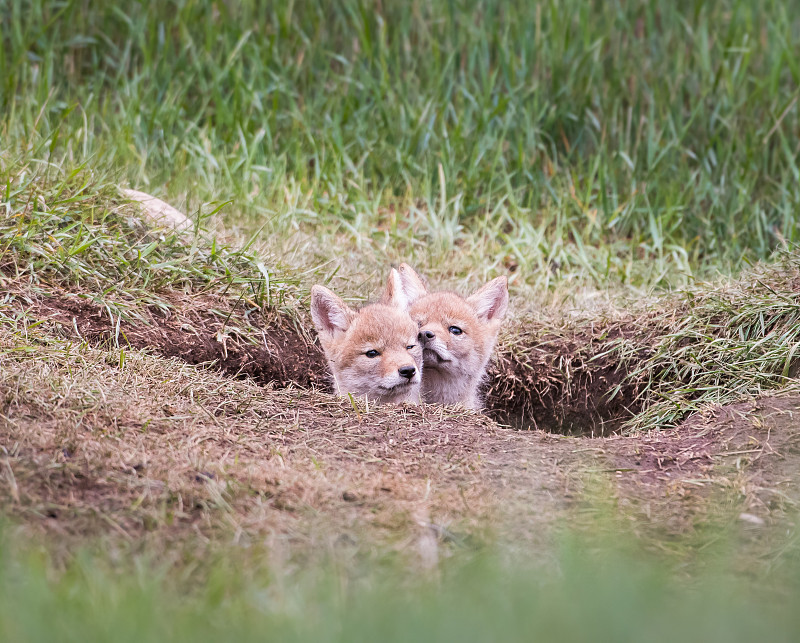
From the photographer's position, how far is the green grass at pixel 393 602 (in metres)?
1.69

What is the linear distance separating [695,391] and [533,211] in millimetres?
2812

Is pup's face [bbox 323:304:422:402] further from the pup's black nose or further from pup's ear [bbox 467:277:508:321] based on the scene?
pup's ear [bbox 467:277:508:321]

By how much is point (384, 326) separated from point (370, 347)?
131mm

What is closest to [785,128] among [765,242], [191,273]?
[765,242]

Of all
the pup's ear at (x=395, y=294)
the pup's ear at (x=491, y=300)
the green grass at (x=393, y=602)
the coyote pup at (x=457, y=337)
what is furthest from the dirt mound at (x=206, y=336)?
the green grass at (x=393, y=602)

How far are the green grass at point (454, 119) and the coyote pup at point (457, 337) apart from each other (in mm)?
1031

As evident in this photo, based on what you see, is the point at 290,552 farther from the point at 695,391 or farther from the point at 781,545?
the point at 695,391

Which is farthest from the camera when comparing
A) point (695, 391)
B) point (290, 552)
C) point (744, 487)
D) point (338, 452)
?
point (695, 391)

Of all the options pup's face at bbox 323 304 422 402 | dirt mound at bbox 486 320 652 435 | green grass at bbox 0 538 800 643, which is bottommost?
dirt mound at bbox 486 320 652 435

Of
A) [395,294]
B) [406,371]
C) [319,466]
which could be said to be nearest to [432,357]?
[395,294]

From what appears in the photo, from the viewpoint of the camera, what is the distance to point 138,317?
13.4ft

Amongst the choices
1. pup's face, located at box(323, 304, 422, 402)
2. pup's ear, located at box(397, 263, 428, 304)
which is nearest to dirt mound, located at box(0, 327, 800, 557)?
pup's face, located at box(323, 304, 422, 402)

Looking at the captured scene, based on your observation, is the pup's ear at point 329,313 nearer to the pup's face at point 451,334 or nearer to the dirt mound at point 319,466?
the pup's face at point 451,334

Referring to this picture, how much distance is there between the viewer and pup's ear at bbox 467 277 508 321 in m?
4.71
